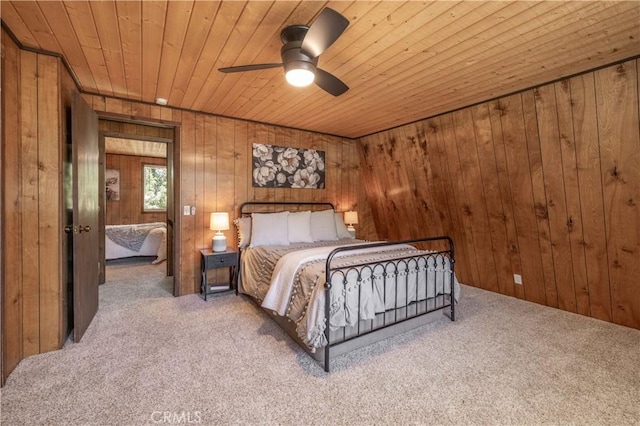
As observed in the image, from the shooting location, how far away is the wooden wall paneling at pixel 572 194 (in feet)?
9.04

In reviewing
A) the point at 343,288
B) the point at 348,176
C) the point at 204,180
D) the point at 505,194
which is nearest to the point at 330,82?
the point at 343,288

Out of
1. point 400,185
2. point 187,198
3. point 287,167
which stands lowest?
point 187,198

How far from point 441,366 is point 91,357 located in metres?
2.76

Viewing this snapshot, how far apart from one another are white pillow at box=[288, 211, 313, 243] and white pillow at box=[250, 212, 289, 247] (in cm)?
8

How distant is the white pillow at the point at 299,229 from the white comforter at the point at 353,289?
1.01m

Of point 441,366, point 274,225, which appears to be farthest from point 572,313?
point 274,225

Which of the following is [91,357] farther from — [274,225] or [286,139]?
[286,139]

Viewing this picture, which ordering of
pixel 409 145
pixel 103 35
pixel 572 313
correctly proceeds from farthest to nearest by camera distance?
pixel 409 145 → pixel 572 313 → pixel 103 35

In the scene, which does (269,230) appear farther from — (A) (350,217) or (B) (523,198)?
(B) (523,198)

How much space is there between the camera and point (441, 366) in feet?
7.31

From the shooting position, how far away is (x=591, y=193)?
9.17 ft

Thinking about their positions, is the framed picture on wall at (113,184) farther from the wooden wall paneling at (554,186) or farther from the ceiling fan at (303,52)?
the wooden wall paneling at (554,186)

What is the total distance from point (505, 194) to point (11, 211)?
4646mm

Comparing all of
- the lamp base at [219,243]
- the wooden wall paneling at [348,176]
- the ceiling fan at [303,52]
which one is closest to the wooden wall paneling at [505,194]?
the ceiling fan at [303,52]
